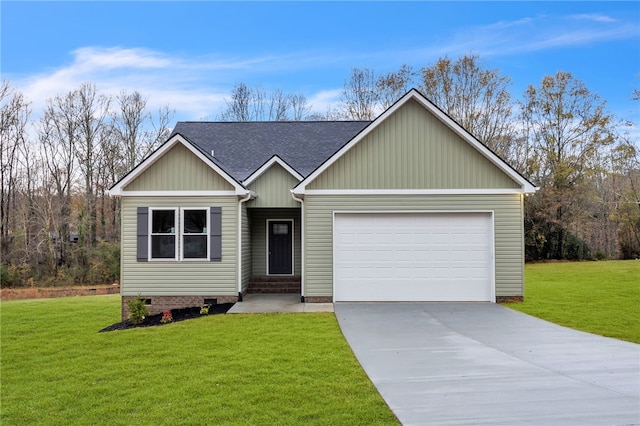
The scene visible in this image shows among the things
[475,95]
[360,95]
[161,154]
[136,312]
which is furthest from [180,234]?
[360,95]

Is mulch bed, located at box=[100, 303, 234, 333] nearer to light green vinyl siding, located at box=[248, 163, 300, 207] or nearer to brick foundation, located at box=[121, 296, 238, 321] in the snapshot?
brick foundation, located at box=[121, 296, 238, 321]

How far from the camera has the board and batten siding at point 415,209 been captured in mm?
12938

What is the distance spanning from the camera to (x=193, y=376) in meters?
6.51

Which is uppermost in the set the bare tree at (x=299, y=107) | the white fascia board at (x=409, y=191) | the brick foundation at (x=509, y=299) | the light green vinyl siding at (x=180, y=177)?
the bare tree at (x=299, y=107)

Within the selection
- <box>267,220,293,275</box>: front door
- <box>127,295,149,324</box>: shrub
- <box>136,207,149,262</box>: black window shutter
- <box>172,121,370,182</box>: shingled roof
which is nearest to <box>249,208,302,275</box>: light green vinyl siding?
<box>267,220,293,275</box>: front door

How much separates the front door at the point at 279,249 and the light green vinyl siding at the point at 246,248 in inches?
31.8

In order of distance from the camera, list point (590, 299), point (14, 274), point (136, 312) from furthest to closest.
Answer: point (14, 274)
point (590, 299)
point (136, 312)

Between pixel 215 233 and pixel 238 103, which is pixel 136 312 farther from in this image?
pixel 238 103

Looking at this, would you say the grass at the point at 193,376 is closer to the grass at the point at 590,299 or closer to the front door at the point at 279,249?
the front door at the point at 279,249

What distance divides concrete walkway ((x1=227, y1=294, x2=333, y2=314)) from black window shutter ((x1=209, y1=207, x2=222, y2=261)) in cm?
149

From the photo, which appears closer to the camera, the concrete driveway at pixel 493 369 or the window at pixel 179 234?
the concrete driveway at pixel 493 369

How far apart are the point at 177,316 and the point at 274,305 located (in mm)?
2465

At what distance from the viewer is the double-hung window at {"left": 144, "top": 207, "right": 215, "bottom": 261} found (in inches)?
527

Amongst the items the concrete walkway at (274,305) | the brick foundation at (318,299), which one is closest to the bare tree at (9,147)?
the concrete walkway at (274,305)
